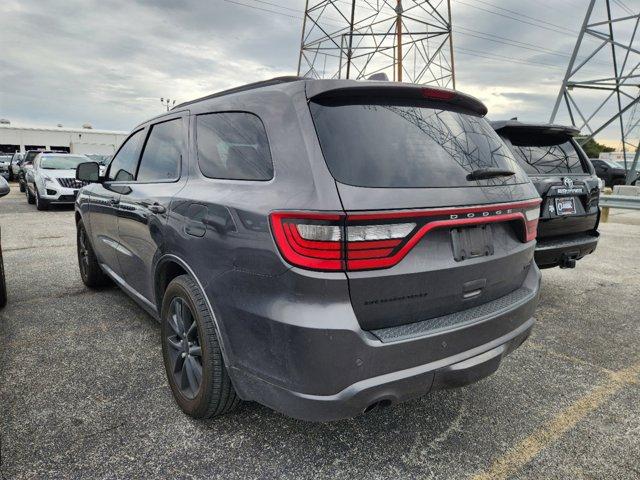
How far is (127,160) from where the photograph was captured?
12.2 ft

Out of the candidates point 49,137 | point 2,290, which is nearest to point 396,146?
point 2,290

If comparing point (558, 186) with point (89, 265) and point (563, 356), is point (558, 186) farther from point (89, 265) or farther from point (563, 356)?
point (89, 265)

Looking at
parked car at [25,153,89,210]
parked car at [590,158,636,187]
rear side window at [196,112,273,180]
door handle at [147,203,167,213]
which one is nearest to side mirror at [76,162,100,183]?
door handle at [147,203,167,213]

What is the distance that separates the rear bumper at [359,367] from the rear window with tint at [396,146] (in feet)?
2.04

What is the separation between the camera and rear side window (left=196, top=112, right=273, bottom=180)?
6.82 ft

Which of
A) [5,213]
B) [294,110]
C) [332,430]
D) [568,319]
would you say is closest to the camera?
[294,110]

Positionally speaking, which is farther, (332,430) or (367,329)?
(332,430)

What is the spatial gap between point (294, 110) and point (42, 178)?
41.3ft

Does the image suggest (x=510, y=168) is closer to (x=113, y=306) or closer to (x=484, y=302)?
(x=484, y=302)

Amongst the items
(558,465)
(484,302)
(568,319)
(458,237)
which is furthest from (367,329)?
(568,319)

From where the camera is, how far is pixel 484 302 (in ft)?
7.32

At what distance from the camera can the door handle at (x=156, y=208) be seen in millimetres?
2646

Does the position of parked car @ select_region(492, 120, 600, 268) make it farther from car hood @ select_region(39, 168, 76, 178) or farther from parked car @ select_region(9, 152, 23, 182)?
parked car @ select_region(9, 152, 23, 182)

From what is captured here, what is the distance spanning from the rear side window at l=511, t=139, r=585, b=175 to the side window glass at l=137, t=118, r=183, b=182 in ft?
9.96
